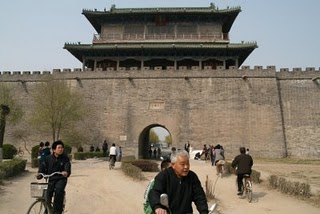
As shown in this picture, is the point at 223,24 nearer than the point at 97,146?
No

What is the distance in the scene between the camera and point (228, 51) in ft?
85.0

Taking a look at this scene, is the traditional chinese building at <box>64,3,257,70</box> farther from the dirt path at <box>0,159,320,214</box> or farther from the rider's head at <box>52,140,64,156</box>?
the rider's head at <box>52,140,64,156</box>

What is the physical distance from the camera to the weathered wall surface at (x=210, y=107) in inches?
914

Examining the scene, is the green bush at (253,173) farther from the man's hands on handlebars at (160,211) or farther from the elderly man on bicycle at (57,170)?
the man's hands on handlebars at (160,211)

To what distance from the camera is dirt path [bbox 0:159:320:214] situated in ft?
24.7

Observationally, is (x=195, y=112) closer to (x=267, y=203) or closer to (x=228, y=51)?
(x=228, y=51)

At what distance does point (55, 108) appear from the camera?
21.8 metres

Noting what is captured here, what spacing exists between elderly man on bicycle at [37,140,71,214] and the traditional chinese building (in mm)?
20064

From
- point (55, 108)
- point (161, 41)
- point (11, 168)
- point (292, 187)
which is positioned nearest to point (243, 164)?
point (292, 187)

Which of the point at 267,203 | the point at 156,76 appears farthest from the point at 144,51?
the point at 267,203

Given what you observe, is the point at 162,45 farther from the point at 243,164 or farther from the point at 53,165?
the point at 53,165

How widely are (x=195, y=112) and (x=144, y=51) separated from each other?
20.0ft

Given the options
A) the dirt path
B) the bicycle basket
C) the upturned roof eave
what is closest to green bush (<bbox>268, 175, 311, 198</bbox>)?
the dirt path

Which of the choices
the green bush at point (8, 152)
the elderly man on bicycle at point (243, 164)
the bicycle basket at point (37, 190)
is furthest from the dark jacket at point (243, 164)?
the green bush at point (8, 152)
